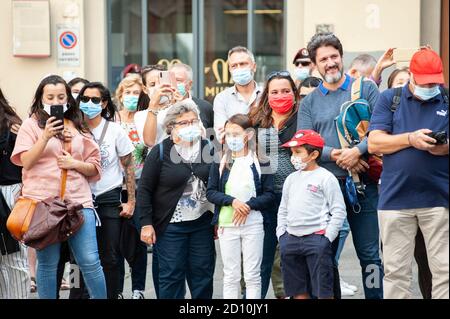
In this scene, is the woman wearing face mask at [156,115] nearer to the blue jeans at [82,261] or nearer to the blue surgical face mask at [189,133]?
the blue surgical face mask at [189,133]

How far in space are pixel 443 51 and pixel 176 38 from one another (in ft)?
11.6

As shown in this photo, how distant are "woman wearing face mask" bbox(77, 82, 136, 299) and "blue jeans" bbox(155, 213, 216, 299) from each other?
45 cm

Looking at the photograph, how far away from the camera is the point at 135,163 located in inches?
330

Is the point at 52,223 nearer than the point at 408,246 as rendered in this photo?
No

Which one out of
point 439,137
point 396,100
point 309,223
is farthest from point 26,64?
point 439,137

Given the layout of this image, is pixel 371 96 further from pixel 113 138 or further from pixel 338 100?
pixel 113 138

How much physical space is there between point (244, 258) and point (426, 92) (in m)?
1.92

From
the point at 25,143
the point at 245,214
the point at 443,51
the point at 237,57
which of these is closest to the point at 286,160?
the point at 245,214

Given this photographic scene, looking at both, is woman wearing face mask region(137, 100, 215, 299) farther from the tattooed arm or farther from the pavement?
the pavement

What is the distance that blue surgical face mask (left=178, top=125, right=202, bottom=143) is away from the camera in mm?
7559

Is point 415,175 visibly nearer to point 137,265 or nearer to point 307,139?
point 307,139

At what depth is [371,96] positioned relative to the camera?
7.40 metres

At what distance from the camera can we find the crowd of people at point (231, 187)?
7.07 metres

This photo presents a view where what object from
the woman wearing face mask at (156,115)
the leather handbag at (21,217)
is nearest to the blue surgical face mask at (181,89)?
the woman wearing face mask at (156,115)
